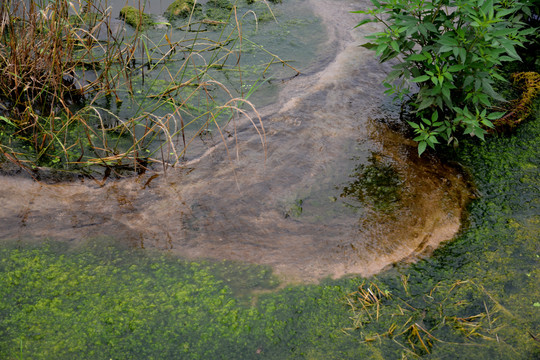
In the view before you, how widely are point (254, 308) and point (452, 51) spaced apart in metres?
1.82

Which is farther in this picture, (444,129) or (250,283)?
(444,129)

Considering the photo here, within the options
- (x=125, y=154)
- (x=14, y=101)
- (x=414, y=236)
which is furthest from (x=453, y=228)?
(x=14, y=101)

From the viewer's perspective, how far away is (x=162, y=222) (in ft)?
8.82

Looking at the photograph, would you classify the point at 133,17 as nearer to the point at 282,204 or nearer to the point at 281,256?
the point at 282,204

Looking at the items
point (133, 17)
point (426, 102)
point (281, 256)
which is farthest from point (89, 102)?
point (426, 102)

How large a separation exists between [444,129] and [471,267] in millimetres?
970

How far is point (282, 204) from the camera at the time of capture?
284cm

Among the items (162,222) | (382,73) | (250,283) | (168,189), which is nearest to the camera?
(250,283)

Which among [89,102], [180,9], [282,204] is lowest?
[282,204]

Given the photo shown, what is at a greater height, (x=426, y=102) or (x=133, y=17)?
(x=133, y=17)

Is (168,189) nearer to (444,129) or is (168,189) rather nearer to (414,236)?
(414,236)

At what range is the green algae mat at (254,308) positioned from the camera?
2.18 m

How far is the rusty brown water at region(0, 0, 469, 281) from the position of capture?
102 inches

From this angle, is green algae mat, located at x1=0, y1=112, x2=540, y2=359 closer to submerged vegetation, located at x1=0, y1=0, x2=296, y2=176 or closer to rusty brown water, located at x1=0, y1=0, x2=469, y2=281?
rusty brown water, located at x1=0, y1=0, x2=469, y2=281
